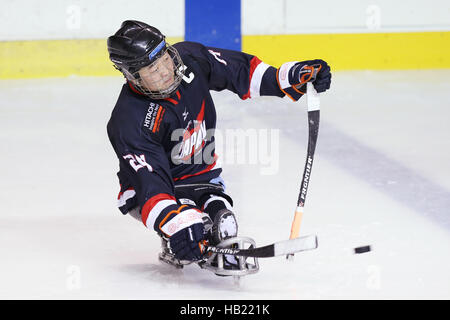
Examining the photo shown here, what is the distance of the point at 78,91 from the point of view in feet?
19.3

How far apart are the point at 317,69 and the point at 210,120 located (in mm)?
385

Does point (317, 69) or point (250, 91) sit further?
point (250, 91)

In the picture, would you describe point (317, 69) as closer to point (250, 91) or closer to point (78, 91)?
point (250, 91)

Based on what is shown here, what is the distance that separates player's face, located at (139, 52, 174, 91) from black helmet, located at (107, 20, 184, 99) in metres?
0.01

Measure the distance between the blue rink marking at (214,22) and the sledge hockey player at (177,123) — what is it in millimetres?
3344

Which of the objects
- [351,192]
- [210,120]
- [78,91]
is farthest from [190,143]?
[78,91]

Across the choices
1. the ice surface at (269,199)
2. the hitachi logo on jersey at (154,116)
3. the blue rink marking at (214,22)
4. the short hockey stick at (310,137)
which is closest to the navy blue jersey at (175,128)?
the hitachi logo on jersey at (154,116)

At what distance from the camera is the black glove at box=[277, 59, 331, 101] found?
2787mm

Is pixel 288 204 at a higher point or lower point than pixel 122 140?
lower

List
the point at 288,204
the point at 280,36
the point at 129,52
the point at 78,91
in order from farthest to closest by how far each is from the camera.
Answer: the point at 280,36 < the point at 78,91 < the point at 288,204 < the point at 129,52

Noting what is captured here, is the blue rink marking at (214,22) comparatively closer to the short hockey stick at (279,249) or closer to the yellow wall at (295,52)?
the yellow wall at (295,52)

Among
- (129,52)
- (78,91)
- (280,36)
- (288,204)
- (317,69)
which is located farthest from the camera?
(280,36)

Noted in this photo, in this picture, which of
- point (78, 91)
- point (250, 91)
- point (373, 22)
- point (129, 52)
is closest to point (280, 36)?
point (373, 22)
